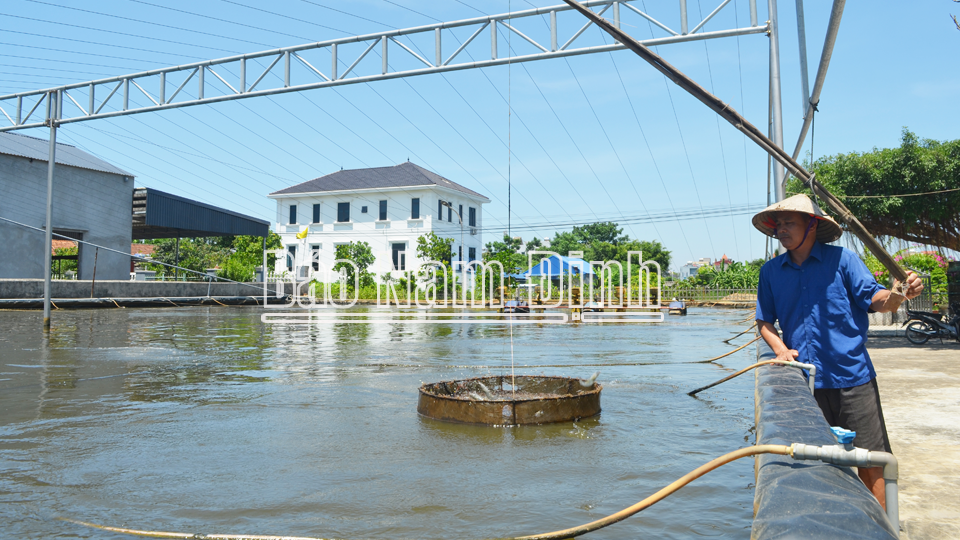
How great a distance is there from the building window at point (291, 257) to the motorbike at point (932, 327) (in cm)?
4171

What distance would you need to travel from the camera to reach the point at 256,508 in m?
4.07

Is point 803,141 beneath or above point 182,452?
above

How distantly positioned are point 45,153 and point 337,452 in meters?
29.6

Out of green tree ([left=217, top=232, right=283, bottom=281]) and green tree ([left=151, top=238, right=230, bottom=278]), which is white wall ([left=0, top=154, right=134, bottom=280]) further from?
green tree ([left=151, top=238, right=230, bottom=278])

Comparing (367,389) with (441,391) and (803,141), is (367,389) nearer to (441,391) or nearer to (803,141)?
(441,391)

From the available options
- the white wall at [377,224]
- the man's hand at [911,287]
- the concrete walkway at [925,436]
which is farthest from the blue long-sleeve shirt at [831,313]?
the white wall at [377,224]

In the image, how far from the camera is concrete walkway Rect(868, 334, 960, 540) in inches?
145

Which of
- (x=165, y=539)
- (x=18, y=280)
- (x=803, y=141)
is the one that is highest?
(x=803, y=141)

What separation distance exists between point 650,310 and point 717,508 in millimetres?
28787

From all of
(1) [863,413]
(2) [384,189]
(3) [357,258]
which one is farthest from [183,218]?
(1) [863,413]

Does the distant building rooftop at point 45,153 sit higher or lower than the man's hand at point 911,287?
higher

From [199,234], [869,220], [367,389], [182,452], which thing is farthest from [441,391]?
[199,234]

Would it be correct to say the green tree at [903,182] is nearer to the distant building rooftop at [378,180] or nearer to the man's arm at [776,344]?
the man's arm at [776,344]

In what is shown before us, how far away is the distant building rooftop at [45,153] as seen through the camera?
89.4 ft
